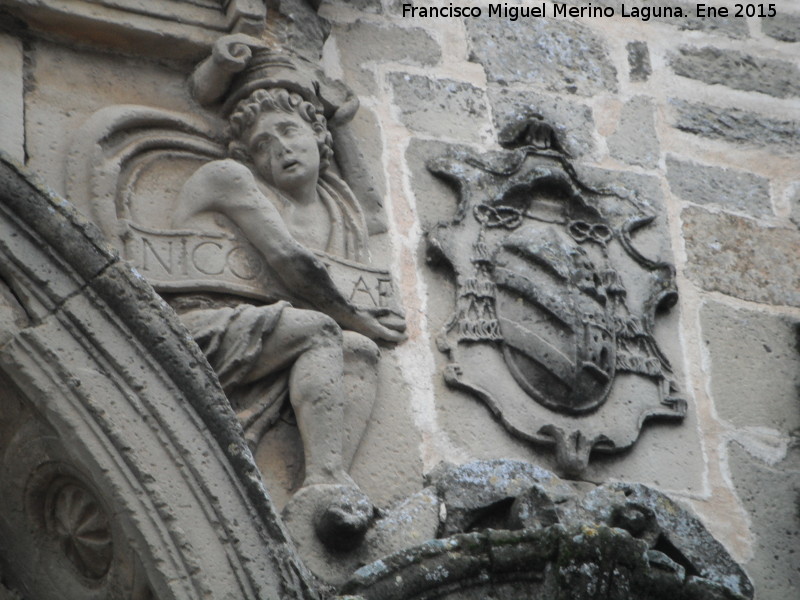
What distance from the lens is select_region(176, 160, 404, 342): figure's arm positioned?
3791 mm

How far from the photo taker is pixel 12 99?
3.92 m

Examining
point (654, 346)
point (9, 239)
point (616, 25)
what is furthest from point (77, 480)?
point (616, 25)

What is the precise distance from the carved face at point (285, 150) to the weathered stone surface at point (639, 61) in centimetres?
117

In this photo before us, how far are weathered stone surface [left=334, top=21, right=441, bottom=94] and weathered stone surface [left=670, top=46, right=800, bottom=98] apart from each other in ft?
2.52

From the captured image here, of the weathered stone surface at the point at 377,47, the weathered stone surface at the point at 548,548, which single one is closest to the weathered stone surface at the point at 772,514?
the weathered stone surface at the point at 548,548

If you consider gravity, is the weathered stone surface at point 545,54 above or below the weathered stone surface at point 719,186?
above

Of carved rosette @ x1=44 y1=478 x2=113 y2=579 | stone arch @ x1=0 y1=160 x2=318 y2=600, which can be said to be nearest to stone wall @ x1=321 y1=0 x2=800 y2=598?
stone arch @ x1=0 y1=160 x2=318 y2=600

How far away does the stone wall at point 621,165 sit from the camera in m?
3.88

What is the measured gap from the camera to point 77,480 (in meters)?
3.39

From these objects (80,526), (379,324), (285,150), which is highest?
(285,150)

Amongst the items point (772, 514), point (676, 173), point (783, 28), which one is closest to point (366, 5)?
point (676, 173)

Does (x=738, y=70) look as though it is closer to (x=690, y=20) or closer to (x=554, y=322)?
(x=690, y=20)

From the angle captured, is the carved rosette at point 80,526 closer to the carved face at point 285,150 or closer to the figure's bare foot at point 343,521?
the figure's bare foot at point 343,521

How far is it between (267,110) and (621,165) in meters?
1.04
